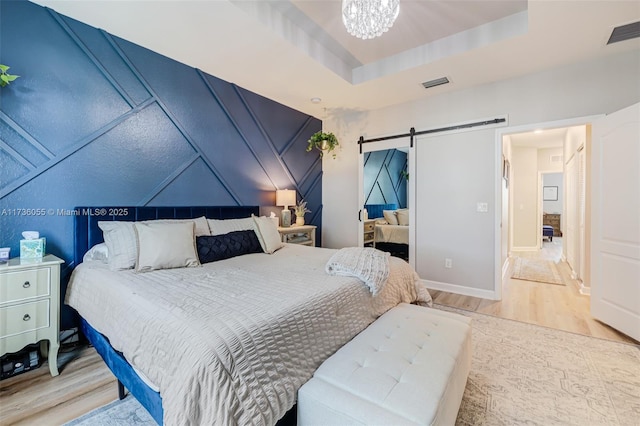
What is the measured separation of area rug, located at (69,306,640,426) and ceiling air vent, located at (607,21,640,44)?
2702mm

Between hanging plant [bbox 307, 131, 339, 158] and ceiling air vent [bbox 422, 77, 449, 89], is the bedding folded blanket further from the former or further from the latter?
hanging plant [bbox 307, 131, 339, 158]

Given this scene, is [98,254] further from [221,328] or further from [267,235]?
[221,328]

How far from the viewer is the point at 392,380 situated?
1.18 meters

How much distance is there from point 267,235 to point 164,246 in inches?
40.5

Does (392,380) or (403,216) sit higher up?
(403,216)

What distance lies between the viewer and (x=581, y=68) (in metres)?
2.97

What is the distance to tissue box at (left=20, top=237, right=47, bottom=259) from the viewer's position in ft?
6.42

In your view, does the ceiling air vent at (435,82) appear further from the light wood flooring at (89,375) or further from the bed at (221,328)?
the light wood flooring at (89,375)

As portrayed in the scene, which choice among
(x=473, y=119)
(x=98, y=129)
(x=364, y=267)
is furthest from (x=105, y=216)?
(x=473, y=119)

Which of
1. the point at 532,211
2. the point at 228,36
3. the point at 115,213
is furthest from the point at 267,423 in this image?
the point at 532,211

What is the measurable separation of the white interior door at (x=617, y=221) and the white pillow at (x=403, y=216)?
2.07 metres

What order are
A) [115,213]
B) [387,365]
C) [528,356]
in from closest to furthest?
[387,365], [528,356], [115,213]

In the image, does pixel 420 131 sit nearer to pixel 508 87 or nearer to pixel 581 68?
pixel 508 87

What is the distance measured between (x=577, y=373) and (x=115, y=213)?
383cm
